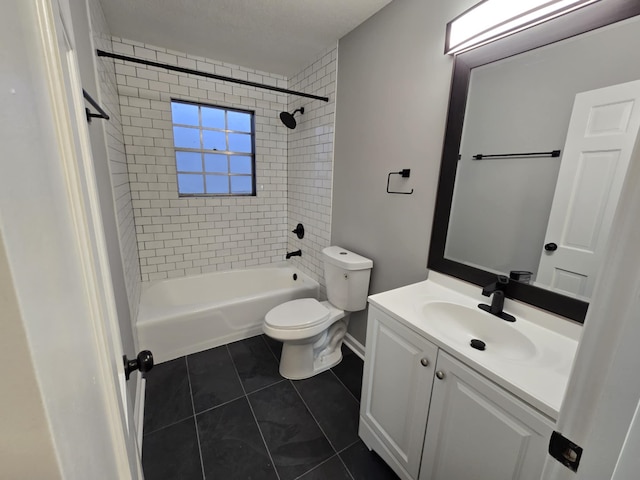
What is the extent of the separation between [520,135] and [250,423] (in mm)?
2002

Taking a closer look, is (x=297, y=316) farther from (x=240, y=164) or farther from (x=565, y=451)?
(x=240, y=164)

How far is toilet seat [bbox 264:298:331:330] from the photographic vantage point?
5.81ft

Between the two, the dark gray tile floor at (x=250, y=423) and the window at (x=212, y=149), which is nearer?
the dark gray tile floor at (x=250, y=423)

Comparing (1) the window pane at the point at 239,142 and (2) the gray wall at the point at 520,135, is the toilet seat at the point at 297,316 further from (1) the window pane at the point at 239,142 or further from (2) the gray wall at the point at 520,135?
(1) the window pane at the point at 239,142

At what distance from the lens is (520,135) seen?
3.76ft

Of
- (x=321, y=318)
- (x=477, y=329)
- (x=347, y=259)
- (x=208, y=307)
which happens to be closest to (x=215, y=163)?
(x=208, y=307)

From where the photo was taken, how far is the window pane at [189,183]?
2625mm

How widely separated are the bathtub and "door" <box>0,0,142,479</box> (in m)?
1.84

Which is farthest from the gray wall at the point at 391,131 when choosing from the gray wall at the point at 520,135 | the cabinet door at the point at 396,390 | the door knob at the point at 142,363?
the door knob at the point at 142,363

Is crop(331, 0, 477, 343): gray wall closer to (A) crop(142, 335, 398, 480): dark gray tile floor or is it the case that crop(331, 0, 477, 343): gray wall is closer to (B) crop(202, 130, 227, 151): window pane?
(A) crop(142, 335, 398, 480): dark gray tile floor

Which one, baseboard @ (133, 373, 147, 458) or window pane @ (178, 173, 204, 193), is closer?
baseboard @ (133, 373, 147, 458)

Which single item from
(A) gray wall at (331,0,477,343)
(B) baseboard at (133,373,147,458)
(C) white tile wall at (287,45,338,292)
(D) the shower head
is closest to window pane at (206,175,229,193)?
(C) white tile wall at (287,45,338,292)

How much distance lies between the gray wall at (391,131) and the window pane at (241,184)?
46.6 inches

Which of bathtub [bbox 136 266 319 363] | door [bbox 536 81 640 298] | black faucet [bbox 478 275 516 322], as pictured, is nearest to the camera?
door [bbox 536 81 640 298]
